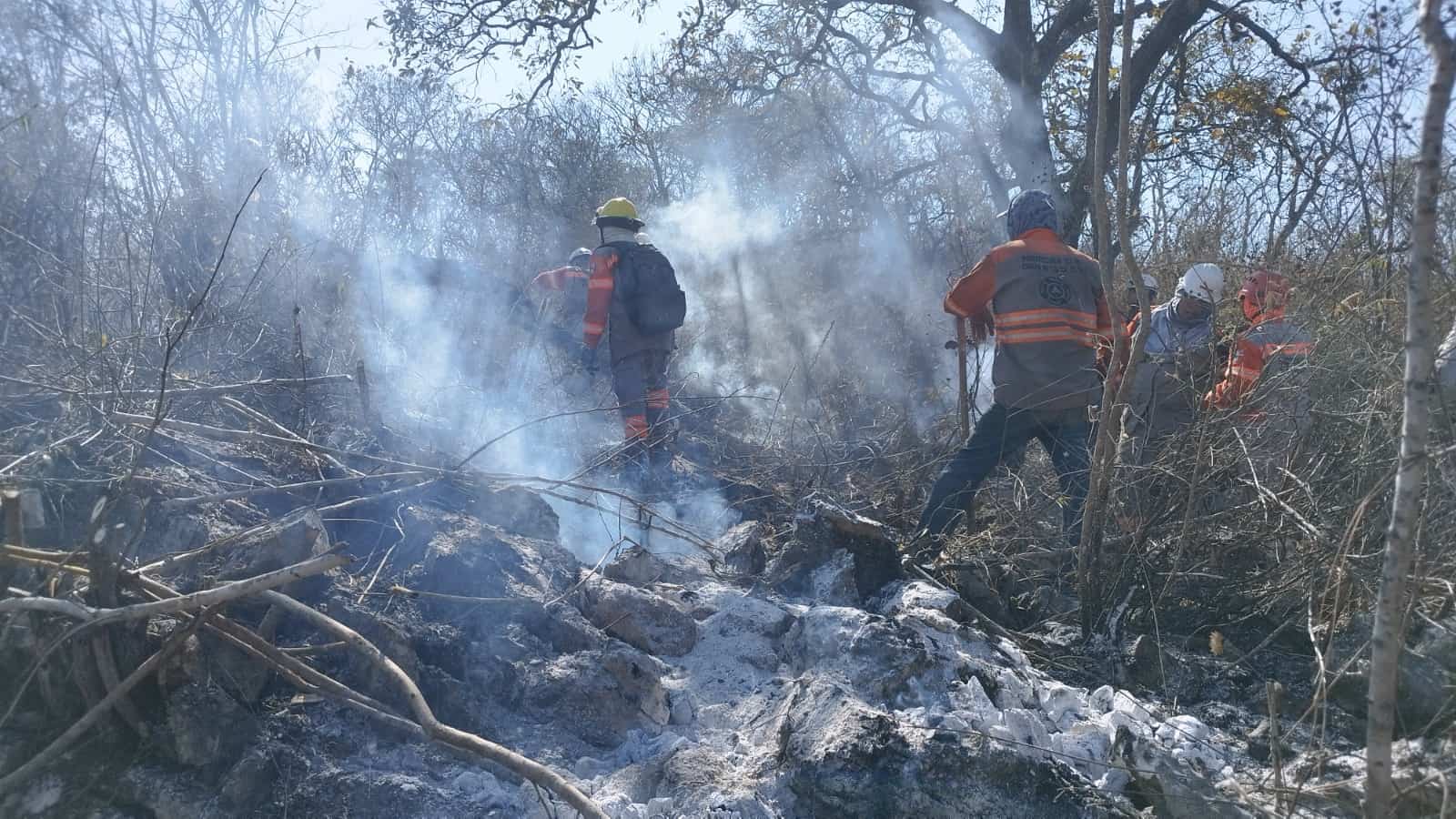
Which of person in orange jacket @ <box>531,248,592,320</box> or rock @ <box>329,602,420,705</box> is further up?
person in orange jacket @ <box>531,248,592,320</box>

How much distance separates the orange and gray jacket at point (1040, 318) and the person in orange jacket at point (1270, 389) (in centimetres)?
68

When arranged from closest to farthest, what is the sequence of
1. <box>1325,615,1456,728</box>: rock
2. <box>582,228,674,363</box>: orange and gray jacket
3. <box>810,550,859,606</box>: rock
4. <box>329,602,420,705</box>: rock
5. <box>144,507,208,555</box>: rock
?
<box>1325,615,1456,728</box>: rock
<box>329,602,420,705</box>: rock
<box>144,507,208,555</box>: rock
<box>810,550,859,606</box>: rock
<box>582,228,674,363</box>: orange and gray jacket

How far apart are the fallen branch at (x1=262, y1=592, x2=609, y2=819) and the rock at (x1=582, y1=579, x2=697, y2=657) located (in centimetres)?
89

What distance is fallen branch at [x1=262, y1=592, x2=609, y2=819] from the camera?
2.36 meters

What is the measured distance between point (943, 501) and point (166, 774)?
3.08m

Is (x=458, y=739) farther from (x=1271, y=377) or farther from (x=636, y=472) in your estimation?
(x=636, y=472)

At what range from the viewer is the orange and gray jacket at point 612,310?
6.20 metres

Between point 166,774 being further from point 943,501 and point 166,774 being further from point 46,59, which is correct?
point 46,59

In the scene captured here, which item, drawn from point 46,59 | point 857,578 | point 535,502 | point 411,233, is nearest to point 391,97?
point 411,233

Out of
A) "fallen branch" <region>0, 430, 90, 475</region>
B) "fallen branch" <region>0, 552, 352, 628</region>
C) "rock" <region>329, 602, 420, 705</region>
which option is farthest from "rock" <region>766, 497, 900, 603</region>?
"fallen branch" <region>0, 430, 90, 475</region>

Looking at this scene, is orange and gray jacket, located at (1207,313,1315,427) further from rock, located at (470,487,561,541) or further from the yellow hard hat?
the yellow hard hat

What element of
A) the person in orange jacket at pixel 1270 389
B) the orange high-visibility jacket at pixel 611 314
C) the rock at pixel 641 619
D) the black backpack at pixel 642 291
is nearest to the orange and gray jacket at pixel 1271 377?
the person in orange jacket at pixel 1270 389

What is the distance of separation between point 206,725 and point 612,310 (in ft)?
13.3

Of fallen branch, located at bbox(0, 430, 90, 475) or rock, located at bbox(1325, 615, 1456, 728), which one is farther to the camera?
fallen branch, located at bbox(0, 430, 90, 475)
